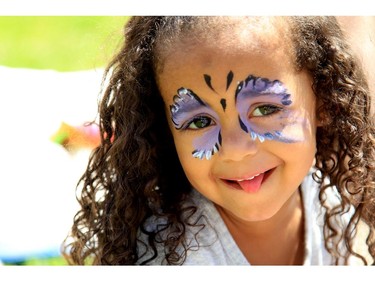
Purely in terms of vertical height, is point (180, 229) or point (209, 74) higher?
point (209, 74)

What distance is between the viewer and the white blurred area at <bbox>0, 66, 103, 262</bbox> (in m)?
1.90

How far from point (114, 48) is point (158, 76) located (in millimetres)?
142

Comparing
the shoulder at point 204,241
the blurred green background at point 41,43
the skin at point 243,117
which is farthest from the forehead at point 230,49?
the blurred green background at point 41,43

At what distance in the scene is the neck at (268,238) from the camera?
1574 mm

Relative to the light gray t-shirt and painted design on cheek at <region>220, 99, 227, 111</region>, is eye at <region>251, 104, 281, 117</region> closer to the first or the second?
painted design on cheek at <region>220, 99, 227, 111</region>

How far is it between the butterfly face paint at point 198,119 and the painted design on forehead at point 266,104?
0.20ft

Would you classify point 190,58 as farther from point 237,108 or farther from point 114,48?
point 114,48

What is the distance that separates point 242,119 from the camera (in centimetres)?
131

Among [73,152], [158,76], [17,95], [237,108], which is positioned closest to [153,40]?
[158,76]

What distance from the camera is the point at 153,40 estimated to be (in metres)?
1.37

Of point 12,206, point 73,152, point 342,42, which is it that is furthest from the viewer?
point 12,206

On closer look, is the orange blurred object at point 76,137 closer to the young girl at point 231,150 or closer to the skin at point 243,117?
the young girl at point 231,150

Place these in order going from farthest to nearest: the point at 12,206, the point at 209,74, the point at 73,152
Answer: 1. the point at 12,206
2. the point at 73,152
3. the point at 209,74
